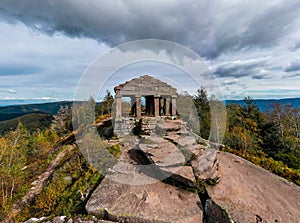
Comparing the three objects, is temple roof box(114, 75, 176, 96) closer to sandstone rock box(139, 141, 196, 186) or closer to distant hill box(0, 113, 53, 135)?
sandstone rock box(139, 141, 196, 186)

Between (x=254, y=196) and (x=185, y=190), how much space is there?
3079mm

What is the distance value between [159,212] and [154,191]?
115 cm

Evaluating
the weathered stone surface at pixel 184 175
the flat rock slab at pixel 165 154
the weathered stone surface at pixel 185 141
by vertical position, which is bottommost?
the weathered stone surface at pixel 184 175

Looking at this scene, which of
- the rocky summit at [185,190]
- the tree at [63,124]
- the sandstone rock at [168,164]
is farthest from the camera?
the tree at [63,124]

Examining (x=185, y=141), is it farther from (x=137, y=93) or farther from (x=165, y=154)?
(x=137, y=93)

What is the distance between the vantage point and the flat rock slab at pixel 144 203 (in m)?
6.38

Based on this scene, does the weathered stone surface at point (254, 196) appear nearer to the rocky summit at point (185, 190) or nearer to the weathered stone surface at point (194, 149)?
the rocky summit at point (185, 190)

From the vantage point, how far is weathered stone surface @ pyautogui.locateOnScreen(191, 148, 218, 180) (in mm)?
8164

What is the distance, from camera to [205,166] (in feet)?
27.5

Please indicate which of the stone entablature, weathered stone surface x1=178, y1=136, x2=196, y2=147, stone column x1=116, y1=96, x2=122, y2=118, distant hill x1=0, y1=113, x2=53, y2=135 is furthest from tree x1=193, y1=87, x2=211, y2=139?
distant hill x1=0, y1=113, x2=53, y2=135

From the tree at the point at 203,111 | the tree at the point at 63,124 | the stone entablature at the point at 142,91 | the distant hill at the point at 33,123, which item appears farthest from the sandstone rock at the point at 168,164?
the distant hill at the point at 33,123

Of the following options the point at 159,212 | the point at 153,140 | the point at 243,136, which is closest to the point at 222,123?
the point at 243,136

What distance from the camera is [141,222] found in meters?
6.24

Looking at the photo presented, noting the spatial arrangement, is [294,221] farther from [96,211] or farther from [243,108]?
[243,108]
